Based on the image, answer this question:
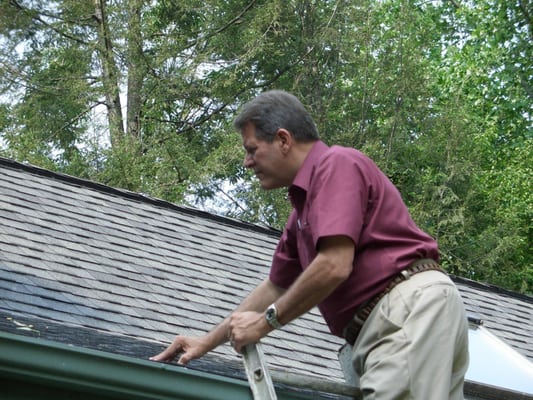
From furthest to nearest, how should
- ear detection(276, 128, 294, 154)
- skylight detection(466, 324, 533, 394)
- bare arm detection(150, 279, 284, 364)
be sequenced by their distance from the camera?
skylight detection(466, 324, 533, 394), bare arm detection(150, 279, 284, 364), ear detection(276, 128, 294, 154)

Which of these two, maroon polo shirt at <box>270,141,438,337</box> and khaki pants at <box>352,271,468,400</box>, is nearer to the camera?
khaki pants at <box>352,271,468,400</box>

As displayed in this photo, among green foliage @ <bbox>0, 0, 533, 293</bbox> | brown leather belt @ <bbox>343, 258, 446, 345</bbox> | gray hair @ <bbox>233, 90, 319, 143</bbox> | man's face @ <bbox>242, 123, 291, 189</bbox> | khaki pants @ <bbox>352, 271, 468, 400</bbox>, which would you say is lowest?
khaki pants @ <bbox>352, 271, 468, 400</bbox>

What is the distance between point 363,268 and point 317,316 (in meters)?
3.77

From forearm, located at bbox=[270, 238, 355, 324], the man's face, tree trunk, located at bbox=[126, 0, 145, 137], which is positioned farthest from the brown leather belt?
tree trunk, located at bbox=[126, 0, 145, 137]

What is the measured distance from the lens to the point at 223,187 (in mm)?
21062

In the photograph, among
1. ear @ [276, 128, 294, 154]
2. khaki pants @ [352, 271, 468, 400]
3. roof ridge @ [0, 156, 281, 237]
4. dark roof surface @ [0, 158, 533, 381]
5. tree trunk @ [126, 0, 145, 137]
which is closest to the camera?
khaki pants @ [352, 271, 468, 400]

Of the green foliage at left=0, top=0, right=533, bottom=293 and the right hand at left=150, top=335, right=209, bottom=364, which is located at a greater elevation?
the green foliage at left=0, top=0, right=533, bottom=293

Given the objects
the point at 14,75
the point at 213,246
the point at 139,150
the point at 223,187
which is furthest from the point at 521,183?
the point at 213,246

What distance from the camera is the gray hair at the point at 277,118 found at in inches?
150

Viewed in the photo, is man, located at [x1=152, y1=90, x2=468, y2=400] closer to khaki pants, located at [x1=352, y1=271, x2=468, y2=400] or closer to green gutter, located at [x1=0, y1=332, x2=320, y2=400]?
khaki pants, located at [x1=352, y1=271, x2=468, y2=400]

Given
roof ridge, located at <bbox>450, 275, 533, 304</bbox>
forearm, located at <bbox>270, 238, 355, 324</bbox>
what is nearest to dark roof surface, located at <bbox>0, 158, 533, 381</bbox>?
roof ridge, located at <bbox>450, 275, 533, 304</bbox>

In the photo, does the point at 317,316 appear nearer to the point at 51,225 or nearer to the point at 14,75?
the point at 51,225

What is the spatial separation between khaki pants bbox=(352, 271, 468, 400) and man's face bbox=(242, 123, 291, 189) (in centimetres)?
63

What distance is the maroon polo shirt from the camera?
3.48 m
